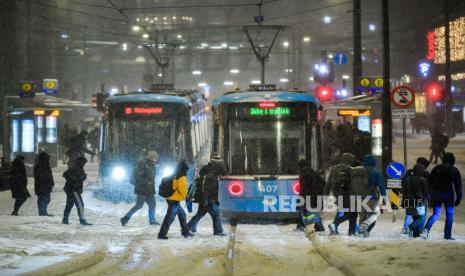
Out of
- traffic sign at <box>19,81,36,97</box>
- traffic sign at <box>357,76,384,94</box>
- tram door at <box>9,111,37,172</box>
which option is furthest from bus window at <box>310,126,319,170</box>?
traffic sign at <box>19,81,36,97</box>

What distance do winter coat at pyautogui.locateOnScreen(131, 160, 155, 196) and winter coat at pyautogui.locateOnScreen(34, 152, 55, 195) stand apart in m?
2.49

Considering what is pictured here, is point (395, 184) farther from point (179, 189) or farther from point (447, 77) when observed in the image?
point (447, 77)

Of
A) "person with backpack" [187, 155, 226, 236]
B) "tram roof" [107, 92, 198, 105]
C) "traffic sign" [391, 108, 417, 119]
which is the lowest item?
"person with backpack" [187, 155, 226, 236]

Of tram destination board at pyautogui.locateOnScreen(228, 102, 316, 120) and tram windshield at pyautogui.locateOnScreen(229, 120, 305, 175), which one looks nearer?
tram windshield at pyautogui.locateOnScreen(229, 120, 305, 175)

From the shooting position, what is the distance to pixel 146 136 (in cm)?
2230

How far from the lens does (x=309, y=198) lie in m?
15.2

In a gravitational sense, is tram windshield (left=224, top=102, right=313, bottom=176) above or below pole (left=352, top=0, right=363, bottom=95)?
below

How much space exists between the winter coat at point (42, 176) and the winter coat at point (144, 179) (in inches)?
98.0

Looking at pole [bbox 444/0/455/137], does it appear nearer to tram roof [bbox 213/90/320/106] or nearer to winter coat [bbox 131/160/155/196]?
tram roof [bbox 213/90/320/106]

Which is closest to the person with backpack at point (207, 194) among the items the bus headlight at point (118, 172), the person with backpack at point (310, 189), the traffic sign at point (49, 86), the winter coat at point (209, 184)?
the winter coat at point (209, 184)

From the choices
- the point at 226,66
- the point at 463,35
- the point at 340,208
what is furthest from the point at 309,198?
the point at 226,66

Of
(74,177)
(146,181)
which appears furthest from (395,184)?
(74,177)

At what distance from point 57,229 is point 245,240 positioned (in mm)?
4159

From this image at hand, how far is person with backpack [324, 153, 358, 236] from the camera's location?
1434cm
